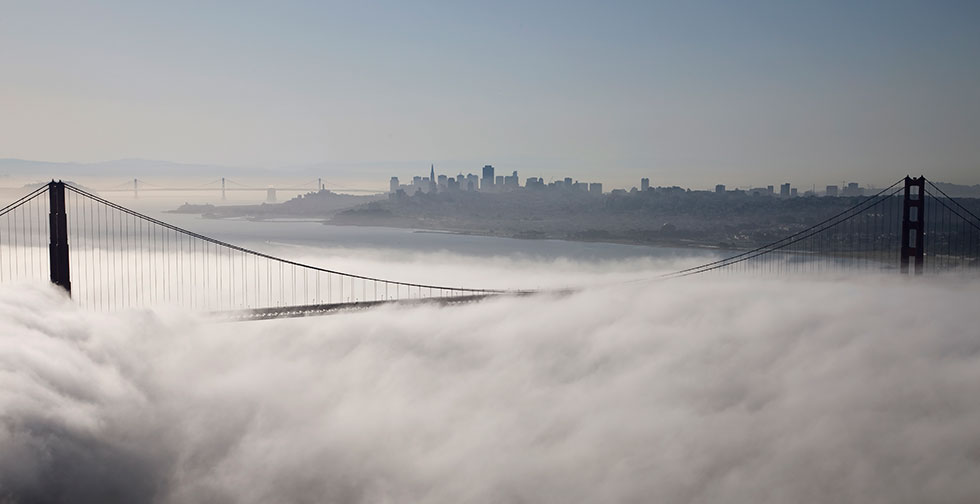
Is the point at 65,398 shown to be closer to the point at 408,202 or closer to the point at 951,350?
the point at 951,350

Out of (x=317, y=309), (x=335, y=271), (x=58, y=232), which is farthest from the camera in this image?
(x=335, y=271)

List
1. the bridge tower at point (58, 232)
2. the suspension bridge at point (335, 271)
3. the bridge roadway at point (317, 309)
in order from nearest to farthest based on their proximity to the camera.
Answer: the bridge tower at point (58, 232) → the bridge roadway at point (317, 309) → the suspension bridge at point (335, 271)

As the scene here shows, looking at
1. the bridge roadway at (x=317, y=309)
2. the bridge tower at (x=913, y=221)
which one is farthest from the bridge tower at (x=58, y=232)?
the bridge tower at (x=913, y=221)

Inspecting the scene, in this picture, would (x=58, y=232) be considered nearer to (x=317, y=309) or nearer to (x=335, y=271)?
(x=317, y=309)

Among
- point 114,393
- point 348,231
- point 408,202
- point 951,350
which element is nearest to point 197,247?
point 348,231

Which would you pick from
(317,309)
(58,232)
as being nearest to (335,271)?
(317,309)

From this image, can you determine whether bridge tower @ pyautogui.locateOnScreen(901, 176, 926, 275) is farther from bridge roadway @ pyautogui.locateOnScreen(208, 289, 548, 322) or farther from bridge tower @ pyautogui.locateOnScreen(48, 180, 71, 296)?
bridge tower @ pyautogui.locateOnScreen(48, 180, 71, 296)

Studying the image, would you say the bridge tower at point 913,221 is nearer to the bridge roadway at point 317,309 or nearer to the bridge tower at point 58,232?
the bridge roadway at point 317,309

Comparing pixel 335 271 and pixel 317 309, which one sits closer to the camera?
pixel 317 309

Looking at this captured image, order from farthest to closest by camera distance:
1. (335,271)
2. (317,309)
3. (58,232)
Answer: (335,271)
(317,309)
(58,232)
